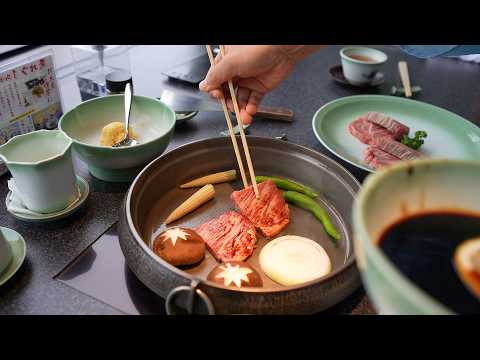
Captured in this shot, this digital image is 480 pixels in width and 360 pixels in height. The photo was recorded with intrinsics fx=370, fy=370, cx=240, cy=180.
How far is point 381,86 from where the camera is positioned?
2238 mm

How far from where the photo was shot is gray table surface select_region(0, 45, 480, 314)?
1014 millimetres

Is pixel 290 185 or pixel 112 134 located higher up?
pixel 112 134

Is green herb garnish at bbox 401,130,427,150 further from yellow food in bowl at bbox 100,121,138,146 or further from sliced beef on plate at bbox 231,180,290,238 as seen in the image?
yellow food in bowl at bbox 100,121,138,146

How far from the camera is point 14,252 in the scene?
108 cm

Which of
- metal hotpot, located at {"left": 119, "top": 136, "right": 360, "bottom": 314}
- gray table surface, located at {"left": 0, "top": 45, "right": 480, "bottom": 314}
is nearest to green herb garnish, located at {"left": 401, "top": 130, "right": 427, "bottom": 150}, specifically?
gray table surface, located at {"left": 0, "top": 45, "right": 480, "bottom": 314}

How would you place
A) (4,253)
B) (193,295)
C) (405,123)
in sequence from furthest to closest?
1. (405,123)
2. (4,253)
3. (193,295)

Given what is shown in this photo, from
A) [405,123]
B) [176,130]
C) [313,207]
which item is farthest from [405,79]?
[176,130]

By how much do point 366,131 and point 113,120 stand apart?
1.14 m

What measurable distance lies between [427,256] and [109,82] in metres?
1.55

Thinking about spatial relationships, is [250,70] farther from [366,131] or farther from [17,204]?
[17,204]

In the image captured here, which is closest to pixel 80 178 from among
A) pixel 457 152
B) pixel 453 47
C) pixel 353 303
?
pixel 353 303

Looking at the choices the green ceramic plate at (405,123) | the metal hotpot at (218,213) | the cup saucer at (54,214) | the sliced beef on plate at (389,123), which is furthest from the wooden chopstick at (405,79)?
the cup saucer at (54,214)

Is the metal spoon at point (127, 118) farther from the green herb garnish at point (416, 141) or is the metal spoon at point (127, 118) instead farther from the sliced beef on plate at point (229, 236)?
the green herb garnish at point (416, 141)

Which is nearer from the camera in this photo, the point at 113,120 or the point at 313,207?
the point at 313,207
